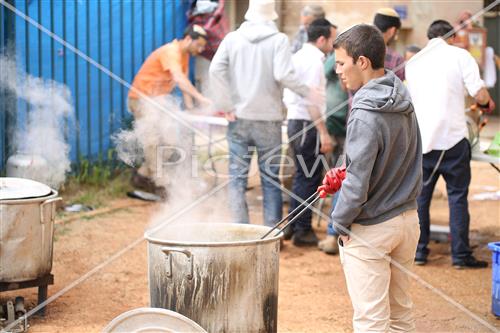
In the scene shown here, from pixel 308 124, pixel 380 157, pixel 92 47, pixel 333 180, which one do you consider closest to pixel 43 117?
pixel 92 47

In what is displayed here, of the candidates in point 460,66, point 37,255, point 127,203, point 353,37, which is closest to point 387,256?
point 353,37

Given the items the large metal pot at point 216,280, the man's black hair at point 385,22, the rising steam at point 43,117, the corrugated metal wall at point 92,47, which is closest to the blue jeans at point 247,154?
the man's black hair at point 385,22

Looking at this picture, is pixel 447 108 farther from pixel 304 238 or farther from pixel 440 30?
pixel 304 238

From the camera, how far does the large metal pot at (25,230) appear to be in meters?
4.98

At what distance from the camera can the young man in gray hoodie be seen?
3676mm

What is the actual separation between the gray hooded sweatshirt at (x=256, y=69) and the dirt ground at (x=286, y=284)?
4.51 ft

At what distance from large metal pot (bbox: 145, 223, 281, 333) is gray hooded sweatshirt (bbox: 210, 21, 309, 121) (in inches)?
117

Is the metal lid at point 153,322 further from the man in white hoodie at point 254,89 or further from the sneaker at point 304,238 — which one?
the sneaker at point 304,238

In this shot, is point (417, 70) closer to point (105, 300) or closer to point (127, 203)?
point (105, 300)

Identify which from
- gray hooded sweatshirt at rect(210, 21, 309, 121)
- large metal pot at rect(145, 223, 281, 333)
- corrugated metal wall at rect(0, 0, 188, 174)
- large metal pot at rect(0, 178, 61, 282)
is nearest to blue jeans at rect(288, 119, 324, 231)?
gray hooded sweatshirt at rect(210, 21, 309, 121)

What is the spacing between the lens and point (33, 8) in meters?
8.98

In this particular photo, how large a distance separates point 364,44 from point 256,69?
10.6 feet

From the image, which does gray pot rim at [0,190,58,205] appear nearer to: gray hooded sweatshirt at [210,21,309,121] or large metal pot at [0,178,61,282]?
large metal pot at [0,178,61,282]

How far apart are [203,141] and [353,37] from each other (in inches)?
271
